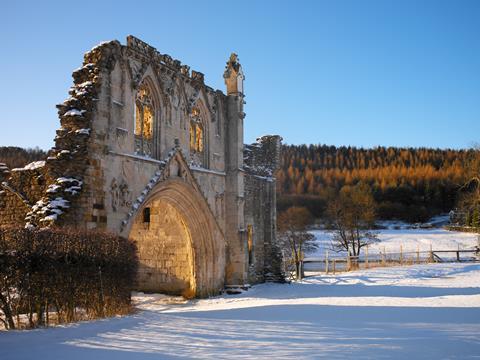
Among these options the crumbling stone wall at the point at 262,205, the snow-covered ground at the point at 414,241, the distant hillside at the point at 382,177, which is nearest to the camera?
the crumbling stone wall at the point at 262,205

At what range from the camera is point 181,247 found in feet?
57.8

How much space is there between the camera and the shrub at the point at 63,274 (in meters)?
7.34

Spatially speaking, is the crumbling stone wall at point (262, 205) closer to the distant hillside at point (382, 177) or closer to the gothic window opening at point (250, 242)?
the gothic window opening at point (250, 242)

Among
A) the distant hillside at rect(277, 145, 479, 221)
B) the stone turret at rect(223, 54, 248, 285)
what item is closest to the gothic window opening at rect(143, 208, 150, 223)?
the stone turret at rect(223, 54, 248, 285)

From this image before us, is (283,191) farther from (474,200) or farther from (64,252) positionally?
(64,252)

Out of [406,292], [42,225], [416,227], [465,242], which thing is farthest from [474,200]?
[416,227]

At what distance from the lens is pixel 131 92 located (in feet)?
43.7

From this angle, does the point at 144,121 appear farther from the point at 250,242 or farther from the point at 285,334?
the point at 285,334

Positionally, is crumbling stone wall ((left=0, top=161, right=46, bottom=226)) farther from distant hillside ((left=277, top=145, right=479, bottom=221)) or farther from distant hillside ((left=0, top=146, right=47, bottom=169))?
distant hillside ((left=277, top=145, right=479, bottom=221))

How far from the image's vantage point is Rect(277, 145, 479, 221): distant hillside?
7675cm

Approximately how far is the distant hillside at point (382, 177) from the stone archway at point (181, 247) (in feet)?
152

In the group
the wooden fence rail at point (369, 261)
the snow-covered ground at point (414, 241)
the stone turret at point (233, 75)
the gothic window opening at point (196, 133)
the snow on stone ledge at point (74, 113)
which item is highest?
the stone turret at point (233, 75)

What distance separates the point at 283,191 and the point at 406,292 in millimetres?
76257

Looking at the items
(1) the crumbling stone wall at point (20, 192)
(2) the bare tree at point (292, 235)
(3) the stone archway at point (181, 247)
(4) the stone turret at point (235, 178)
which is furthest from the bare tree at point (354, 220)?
(1) the crumbling stone wall at point (20, 192)
